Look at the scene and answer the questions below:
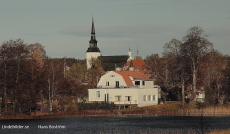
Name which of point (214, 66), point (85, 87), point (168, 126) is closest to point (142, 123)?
point (168, 126)

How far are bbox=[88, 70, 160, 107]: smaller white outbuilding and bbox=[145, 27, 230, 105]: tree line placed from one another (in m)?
5.47

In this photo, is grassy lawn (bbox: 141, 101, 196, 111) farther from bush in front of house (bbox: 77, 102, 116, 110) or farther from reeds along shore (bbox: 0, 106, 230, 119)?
bush in front of house (bbox: 77, 102, 116, 110)

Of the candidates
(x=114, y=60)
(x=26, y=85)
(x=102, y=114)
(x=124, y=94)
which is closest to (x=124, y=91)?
(x=124, y=94)

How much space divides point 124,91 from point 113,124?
2202 centimetres

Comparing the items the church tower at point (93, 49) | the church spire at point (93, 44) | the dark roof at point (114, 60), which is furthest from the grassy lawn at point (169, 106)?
the church spire at point (93, 44)

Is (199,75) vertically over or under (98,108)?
over

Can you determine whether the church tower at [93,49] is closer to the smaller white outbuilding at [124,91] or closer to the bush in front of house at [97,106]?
the smaller white outbuilding at [124,91]

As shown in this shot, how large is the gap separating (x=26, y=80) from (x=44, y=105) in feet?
15.8

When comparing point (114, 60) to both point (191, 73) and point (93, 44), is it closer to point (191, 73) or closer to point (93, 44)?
point (93, 44)

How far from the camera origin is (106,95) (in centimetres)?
8194

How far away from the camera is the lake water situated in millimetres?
53094

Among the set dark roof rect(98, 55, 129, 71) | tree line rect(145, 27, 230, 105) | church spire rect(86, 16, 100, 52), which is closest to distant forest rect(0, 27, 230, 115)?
tree line rect(145, 27, 230, 105)

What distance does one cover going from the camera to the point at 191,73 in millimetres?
85500

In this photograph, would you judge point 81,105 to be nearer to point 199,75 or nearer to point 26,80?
point 26,80
